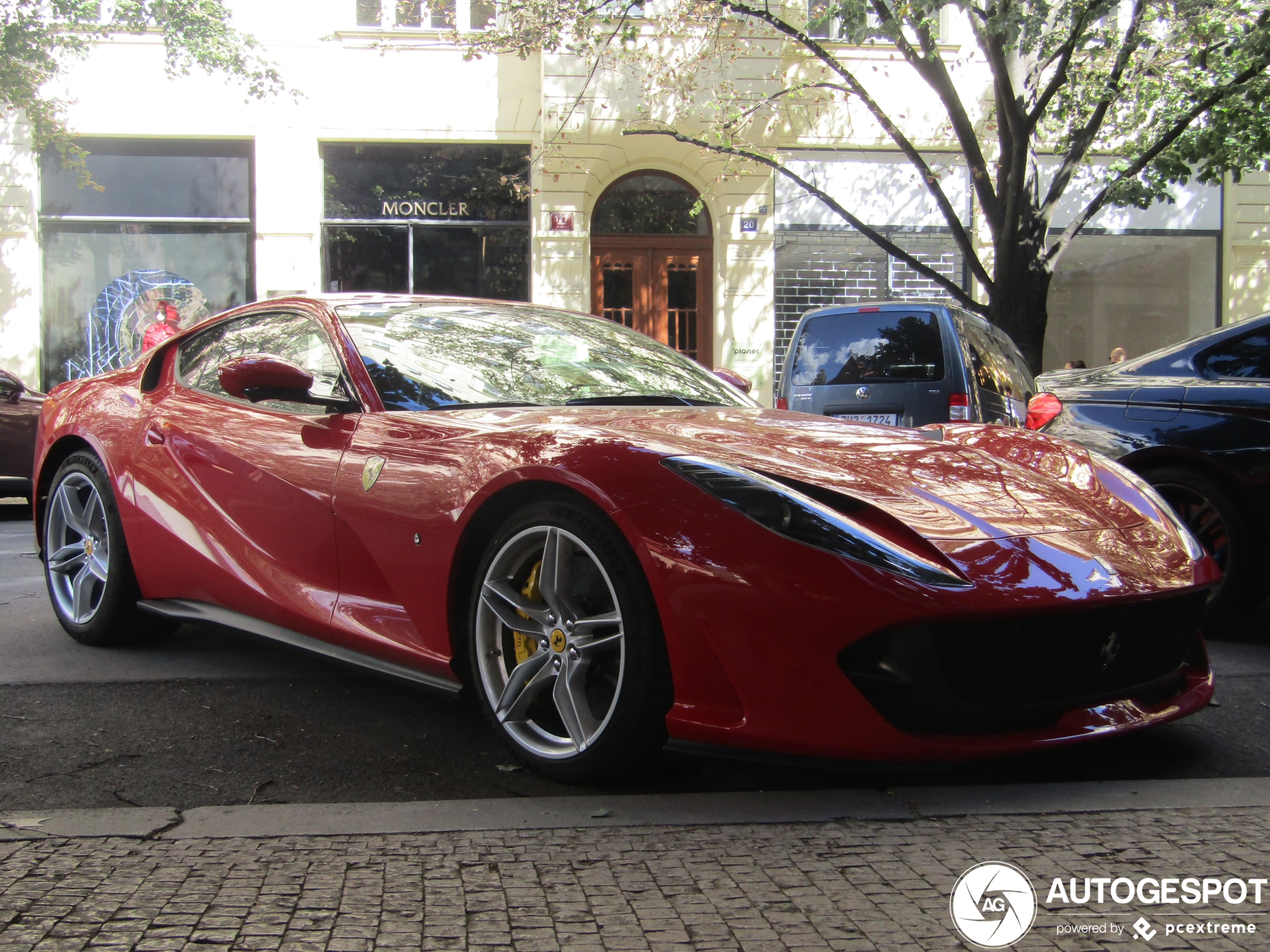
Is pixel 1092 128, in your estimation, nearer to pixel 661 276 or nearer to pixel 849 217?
pixel 849 217

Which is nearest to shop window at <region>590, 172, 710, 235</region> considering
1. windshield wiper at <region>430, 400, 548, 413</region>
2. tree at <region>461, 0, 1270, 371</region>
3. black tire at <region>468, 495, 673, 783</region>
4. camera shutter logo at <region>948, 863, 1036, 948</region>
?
tree at <region>461, 0, 1270, 371</region>

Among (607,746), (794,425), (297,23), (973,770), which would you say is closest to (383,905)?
(607,746)

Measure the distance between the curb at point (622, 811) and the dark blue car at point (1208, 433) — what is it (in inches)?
87.2

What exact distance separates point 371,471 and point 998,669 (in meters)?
1.82

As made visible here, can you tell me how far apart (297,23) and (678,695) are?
15.8 metres

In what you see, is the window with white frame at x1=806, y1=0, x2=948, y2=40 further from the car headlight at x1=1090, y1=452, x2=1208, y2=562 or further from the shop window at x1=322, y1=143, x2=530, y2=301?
the car headlight at x1=1090, y1=452, x2=1208, y2=562

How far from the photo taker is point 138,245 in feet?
54.1

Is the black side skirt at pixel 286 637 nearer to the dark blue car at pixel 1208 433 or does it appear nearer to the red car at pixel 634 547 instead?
the red car at pixel 634 547

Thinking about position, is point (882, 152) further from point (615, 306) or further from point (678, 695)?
point (678, 695)

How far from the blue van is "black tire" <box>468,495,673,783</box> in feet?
17.5

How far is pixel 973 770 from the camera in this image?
9.86 feet

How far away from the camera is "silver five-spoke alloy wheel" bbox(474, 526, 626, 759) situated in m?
2.88

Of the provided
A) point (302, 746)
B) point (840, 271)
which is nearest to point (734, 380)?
point (302, 746)

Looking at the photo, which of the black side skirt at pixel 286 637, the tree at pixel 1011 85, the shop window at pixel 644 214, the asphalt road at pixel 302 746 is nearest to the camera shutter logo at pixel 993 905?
the asphalt road at pixel 302 746
